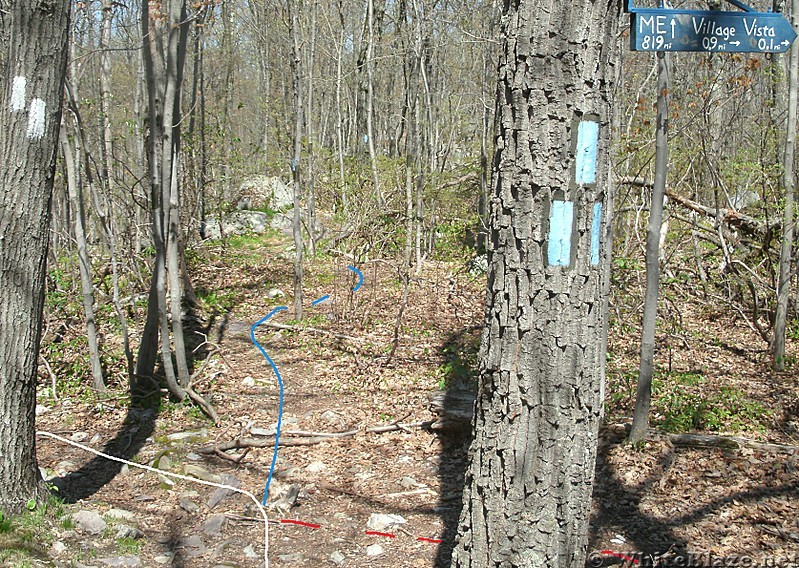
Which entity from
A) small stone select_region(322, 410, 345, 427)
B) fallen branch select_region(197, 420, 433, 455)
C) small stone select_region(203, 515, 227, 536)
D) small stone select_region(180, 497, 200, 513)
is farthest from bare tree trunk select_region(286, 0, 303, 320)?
small stone select_region(203, 515, 227, 536)

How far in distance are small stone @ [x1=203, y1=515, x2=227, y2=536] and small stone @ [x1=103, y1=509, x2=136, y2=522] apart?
0.49 meters

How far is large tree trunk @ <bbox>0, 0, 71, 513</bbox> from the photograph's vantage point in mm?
4004

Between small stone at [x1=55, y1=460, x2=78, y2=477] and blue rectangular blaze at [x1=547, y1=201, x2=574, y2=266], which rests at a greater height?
blue rectangular blaze at [x1=547, y1=201, x2=574, y2=266]

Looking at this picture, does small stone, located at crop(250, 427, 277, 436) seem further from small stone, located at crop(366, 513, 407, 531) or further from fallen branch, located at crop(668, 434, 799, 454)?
fallen branch, located at crop(668, 434, 799, 454)

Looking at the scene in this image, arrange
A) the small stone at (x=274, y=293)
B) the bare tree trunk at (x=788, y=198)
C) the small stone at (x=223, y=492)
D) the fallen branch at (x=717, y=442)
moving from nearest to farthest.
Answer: the small stone at (x=223, y=492) → the fallen branch at (x=717, y=442) → the bare tree trunk at (x=788, y=198) → the small stone at (x=274, y=293)

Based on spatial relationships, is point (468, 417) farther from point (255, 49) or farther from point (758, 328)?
point (255, 49)

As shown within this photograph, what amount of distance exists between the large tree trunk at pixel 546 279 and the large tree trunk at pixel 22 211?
299 cm

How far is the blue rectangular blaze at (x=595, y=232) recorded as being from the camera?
8.16ft

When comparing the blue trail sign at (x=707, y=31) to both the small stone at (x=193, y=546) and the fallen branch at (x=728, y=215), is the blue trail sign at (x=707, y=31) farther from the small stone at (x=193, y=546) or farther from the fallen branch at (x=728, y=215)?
the fallen branch at (x=728, y=215)

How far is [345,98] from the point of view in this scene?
23.6 meters

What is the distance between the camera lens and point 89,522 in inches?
167

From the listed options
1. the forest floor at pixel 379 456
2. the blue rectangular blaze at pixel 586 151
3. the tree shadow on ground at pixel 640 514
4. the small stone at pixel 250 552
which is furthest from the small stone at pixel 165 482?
the blue rectangular blaze at pixel 586 151

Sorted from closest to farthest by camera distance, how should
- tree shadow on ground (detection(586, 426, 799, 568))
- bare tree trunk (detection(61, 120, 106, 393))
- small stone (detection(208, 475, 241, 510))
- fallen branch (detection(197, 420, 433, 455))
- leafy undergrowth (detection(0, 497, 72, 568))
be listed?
leafy undergrowth (detection(0, 497, 72, 568)) < tree shadow on ground (detection(586, 426, 799, 568)) < small stone (detection(208, 475, 241, 510)) < fallen branch (detection(197, 420, 433, 455)) < bare tree trunk (detection(61, 120, 106, 393))

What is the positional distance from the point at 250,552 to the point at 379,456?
1781mm
